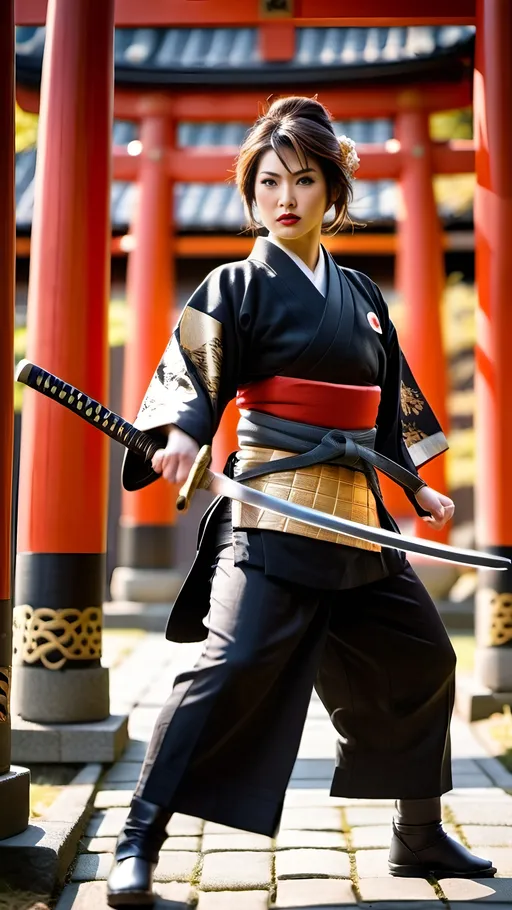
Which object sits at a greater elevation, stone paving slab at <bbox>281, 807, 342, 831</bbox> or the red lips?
the red lips

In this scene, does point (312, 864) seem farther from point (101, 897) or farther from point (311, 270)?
point (311, 270)

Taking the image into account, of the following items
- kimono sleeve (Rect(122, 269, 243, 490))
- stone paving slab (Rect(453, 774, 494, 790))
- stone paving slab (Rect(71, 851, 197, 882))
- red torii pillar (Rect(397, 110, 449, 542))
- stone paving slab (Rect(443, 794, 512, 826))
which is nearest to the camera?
kimono sleeve (Rect(122, 269, 243, 490))

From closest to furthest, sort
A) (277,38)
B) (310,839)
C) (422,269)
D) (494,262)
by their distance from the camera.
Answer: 1. (310,839)
2. (494,262)
3. (277,38)
4. (422,269)

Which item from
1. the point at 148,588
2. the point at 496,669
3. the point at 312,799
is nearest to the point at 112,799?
the point at 312,799

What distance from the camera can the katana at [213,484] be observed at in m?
2.35

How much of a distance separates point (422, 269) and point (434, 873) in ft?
21.7

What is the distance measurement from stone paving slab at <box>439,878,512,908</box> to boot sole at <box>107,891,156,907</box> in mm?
803

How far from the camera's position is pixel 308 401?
8.68 feet

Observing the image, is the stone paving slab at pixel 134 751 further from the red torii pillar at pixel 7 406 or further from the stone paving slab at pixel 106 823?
the red torii pillar at pixel 7 406

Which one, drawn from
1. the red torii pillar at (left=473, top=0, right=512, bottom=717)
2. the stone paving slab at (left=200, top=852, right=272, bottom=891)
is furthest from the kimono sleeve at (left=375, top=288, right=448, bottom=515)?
the red torii pillar at (left=473, top=0, right=512, bottom=717)

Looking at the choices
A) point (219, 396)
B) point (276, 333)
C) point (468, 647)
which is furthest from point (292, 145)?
point (468, 647)

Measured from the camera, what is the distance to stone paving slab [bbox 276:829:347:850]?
3139 millimetres

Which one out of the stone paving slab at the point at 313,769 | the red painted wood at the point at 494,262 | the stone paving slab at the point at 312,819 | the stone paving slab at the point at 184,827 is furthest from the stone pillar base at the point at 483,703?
the stone paving slab at the point at 184,827

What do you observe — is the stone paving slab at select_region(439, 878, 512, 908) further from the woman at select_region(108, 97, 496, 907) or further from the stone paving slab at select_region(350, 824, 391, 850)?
the stone paving slab at select_region(350, 824, 391, 850)
